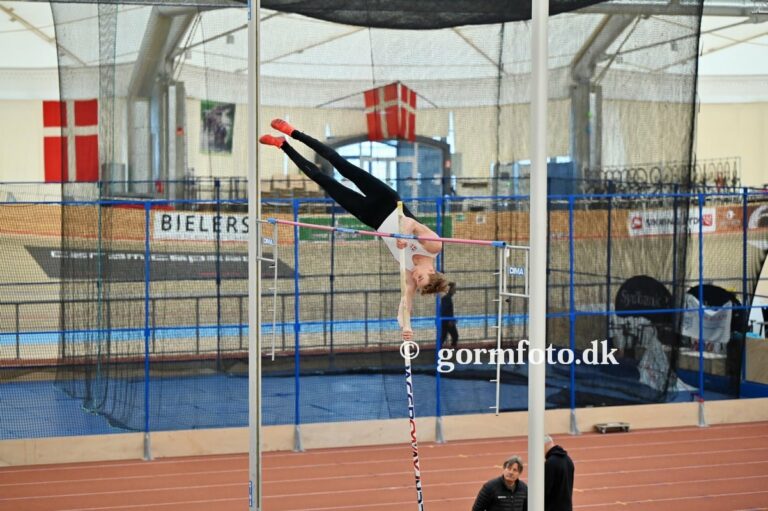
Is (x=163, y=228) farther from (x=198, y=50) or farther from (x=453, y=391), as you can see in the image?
(x=453, y=391)

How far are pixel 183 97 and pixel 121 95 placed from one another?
97 cm

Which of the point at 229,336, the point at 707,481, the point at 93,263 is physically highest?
the point at 93,263

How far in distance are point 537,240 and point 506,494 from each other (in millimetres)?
2350

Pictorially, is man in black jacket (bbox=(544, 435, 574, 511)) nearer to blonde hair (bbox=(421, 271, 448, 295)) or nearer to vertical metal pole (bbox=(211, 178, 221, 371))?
blonde hair (bbox=(421, 271, 448, 295))

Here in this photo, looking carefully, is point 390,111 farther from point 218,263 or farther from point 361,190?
point 361,190

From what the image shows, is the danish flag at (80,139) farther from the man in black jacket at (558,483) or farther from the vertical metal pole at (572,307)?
the man in black jacket at (558,483)

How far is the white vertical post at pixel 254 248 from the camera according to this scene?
20.5 ft

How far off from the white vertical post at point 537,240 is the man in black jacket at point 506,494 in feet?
6.06

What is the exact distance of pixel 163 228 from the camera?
11.7m

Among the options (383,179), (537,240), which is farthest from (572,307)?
(537,240)

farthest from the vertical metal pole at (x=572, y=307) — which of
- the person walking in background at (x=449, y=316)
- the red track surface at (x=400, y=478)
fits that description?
the person walking in background at (x=449, y=316)

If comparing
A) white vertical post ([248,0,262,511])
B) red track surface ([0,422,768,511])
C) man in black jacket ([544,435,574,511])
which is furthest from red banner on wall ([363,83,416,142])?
man in black jacket ([544,435,574,511])

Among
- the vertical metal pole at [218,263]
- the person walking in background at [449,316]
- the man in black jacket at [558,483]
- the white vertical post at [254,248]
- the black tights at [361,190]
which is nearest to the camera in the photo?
the black tights at [361,190]

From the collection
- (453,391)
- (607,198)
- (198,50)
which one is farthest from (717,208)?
(198,50)
